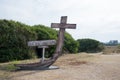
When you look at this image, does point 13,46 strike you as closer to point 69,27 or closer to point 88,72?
point 69,27

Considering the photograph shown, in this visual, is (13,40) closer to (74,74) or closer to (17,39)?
(17,39)

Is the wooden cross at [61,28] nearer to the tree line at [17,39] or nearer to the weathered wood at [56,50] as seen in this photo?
the weathered wood at [56,50]

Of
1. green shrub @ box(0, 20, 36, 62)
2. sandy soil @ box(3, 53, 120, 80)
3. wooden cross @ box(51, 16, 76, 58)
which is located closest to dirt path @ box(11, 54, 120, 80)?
sandy soil @ box(3, 53, 120, 80)

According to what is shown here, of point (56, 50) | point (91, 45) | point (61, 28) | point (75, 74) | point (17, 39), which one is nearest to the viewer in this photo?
point (75, 74)

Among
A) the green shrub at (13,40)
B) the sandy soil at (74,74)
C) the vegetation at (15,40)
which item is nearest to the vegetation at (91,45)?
the vegetation at (15,40)

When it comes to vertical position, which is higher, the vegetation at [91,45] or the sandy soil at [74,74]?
the vegetation at [91,45]

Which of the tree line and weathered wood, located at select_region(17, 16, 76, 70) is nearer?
weathered wood, located at select_region(17, 16, 76, 70)

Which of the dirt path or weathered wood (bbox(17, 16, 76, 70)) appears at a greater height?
weathered wood (bbox(17, 16, 76, 70))

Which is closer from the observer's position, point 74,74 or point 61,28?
point 74,74

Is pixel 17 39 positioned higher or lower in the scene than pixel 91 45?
lower

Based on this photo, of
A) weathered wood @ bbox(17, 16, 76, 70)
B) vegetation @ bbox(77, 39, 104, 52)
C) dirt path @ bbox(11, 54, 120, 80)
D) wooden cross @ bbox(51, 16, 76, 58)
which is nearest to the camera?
dirt path @ bbox(11, 54, 120, 80)

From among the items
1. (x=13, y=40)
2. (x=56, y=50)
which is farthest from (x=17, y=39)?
(x=56, y=50)

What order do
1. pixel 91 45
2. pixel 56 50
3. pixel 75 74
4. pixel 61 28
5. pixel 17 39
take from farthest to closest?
1. pixel 91 45
2. pixel 17 39
3. pixel 61 28
4. pixel 56 50
5. pixel 75 74

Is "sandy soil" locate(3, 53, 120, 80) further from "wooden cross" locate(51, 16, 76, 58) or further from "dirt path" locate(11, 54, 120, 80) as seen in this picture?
"wooden cross" locate(51, 16, 76, 58)
